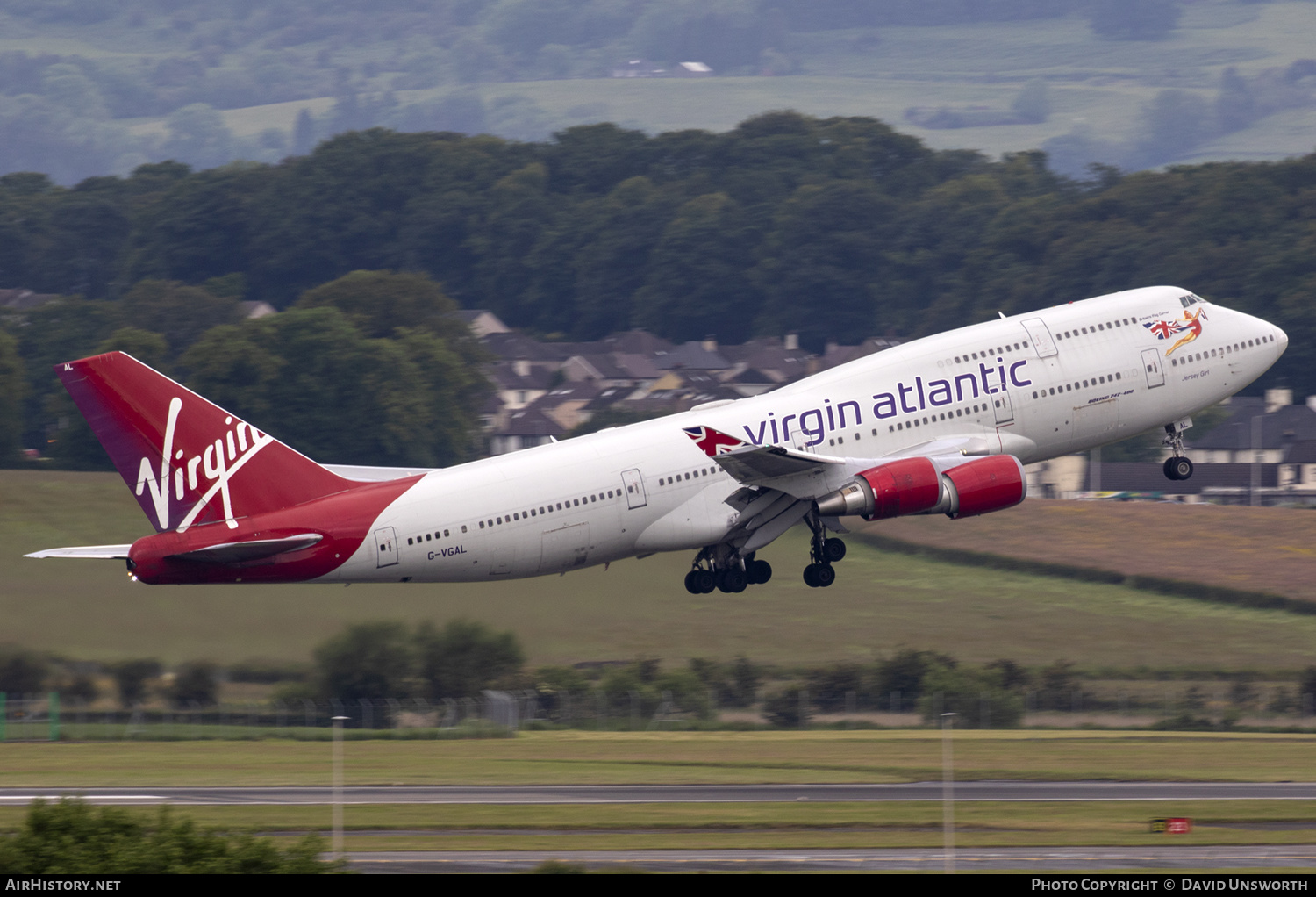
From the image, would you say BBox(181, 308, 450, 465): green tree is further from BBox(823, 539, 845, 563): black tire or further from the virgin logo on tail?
the virgin logo on tail

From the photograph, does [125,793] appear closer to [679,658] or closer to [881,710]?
[679,658]

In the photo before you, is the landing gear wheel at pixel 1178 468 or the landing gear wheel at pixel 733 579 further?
the landing gear wheel at pixel 1178 468

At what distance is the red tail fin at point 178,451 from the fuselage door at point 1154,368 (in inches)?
963

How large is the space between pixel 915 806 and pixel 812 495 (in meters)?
9.07

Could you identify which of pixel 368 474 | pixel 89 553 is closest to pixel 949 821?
pixel 368 474

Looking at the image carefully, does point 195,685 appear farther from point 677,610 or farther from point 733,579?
point 733,579

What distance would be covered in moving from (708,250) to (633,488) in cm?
13603

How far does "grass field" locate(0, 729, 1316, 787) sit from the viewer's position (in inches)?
2057

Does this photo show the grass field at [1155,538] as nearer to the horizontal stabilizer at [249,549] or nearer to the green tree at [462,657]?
the green tree at [462,657]

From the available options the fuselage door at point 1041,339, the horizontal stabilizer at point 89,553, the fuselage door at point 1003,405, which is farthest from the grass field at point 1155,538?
the horizontal stabilizer at point 89,553

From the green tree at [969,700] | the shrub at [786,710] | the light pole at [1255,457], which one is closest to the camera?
the green tree at [969,700]

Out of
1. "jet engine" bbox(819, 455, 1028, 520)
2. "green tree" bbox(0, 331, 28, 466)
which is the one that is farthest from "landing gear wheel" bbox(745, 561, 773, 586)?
"green tree" bbox(0, 331, 28, 466)

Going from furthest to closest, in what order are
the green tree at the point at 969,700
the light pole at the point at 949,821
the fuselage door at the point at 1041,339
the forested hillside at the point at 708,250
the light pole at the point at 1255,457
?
the forested hillside at the point at 708,250 < the light pole at the point at 1255,457 < the green tree at the point at 969,700 < the fuselage door at the point at 1041,339 < the light pole at the point at 949,821

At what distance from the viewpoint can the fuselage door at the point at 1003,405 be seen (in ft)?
168
